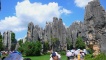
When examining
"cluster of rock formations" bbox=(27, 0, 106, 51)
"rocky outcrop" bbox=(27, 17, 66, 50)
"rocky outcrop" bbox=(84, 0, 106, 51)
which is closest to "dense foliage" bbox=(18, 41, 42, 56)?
"cluster of rock formations" bbox=(27, 0, 106, 51)

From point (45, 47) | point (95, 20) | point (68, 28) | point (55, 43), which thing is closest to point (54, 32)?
point (55, 43)

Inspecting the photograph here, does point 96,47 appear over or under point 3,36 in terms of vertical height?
under

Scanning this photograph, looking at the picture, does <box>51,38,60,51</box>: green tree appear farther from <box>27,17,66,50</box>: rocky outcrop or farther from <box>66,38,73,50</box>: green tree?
<box>66,38,73,50</box>: green tree

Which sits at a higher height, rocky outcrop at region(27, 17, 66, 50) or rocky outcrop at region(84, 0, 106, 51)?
rocky outcrop at region(27, 17, 66, 50)

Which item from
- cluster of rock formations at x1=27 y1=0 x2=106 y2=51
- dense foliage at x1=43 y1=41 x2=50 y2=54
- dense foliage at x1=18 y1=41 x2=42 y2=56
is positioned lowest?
dense foliage at x1=18 y1=41 x2=42 y2=56

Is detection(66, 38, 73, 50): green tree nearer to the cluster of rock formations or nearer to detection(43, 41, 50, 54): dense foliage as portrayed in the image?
the cluster of rock formations

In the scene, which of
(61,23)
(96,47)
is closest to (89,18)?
(96,47)

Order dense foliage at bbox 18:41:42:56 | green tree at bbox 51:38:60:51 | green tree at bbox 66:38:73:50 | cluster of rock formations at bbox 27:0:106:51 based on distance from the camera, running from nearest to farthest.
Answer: cluster of rock formations at bbox 27:0:106:51, dense foliage at bbox 18:41:42:56, green tree at bbox 51:38:60:51, green tree at bbox 66:38:73:50

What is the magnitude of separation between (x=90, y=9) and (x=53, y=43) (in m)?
61.5

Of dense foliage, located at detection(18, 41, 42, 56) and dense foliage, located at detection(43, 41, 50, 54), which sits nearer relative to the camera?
dense foliage, located at detection(18, 41, 42, 56)

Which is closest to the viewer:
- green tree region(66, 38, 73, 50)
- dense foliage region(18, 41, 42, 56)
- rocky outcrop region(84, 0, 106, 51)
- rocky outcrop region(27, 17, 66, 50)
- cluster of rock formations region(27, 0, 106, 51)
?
rocky outcrop region(84, 0, 106, 51)

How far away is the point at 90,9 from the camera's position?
204ft

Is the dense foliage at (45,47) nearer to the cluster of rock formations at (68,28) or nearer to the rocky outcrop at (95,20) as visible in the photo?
the cluster of rock formations at (68,28)

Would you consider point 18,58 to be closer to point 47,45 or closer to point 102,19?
point 102,19
